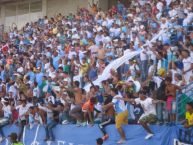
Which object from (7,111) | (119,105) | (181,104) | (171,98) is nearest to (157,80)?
(119,105)

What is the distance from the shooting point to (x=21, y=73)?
23.5 m

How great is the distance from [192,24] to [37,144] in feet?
23.3

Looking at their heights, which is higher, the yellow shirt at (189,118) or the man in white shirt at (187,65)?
the man in white shirt at (187,65)

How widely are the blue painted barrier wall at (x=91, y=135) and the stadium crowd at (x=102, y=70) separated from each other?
0.19m

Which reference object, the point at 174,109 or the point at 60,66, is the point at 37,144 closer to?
the point at 60,66

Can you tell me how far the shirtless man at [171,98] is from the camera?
13320 millimetres

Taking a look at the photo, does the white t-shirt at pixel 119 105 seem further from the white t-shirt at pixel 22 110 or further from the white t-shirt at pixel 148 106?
the white t-shirt at pixel 22 110

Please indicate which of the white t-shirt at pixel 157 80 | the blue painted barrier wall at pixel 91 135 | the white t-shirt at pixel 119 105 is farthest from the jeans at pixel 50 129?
the white t-shirt at pixel 157 80

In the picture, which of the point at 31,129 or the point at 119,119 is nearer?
the point at 119,119

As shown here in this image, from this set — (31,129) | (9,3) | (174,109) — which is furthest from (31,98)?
(9,3)

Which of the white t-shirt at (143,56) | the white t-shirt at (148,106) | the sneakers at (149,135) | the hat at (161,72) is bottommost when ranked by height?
the sneakers at (149,135)

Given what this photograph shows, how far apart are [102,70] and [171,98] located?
5.37 metres

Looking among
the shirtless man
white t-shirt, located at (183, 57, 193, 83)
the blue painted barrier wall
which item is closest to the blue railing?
the shirtless man

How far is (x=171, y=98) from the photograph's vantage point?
13391 mm
